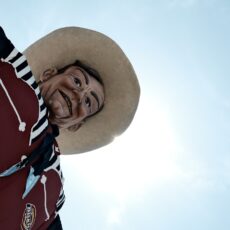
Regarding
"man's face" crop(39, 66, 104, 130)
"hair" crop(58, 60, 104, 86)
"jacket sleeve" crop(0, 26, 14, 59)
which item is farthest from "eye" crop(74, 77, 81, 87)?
"jacket sleeve" crop(0, 26, 14, 59)

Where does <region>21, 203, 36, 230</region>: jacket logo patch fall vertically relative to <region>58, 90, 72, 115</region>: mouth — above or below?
below

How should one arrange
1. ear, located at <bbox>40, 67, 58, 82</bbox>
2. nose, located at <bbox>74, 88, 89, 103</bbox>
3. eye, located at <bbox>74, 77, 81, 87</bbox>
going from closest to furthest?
nose, located at <bbox>74, 88, 89, 103</bbox> → eye, located at <bbox>74, 77, 81, 87</bbox> → ear, located at <bbox>40, 67, 58, 82</bbox>

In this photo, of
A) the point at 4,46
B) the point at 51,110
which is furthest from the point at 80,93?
the point at 4,46

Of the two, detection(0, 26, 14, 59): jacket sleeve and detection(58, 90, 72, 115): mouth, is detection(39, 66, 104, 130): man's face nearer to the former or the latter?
detection(58, 90, 72, 115): mouth

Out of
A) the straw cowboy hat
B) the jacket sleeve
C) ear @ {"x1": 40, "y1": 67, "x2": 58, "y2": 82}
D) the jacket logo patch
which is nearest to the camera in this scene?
the jacket sleeve

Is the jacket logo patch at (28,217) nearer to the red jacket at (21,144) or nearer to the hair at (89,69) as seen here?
the red jacket at (21,144)

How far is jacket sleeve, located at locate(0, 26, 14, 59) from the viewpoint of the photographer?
9.88 feet

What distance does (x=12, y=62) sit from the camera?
326cm

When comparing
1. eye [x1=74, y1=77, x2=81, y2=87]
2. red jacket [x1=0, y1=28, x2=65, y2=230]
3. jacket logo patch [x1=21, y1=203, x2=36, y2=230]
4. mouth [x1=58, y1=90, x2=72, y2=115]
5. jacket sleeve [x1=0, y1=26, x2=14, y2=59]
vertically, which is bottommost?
jacket logo patch [x1=21, y1=203, x2=36, y2=230]

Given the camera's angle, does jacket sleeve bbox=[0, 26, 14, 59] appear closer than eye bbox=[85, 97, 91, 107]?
Yes

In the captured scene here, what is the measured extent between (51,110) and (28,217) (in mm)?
1125

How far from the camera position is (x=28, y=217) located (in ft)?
11.7

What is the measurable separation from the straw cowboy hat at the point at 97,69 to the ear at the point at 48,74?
0.91 ft

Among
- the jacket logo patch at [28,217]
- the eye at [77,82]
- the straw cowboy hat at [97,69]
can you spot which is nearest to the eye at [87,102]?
the eye at [77,82]
